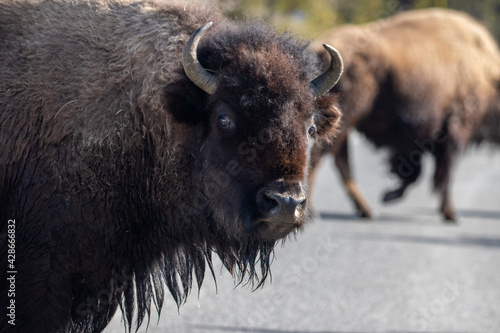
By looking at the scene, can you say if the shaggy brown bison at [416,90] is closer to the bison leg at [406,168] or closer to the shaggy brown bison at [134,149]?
the bison leg at [406,168]

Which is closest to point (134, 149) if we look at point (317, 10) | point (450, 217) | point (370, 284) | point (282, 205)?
point (282, 205)

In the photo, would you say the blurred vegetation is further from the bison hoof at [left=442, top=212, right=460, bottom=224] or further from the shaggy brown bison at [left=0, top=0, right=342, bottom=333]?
the shaggy brown bison at [left=0, top=0, right=342, bottom=333]

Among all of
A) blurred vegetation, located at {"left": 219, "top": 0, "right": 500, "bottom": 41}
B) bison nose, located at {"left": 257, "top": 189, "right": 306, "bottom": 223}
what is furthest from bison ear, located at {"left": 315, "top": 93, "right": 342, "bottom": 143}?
blurred vegetation, located at {"left": 219, "top": 0, "right": 500, "bottom": 41}

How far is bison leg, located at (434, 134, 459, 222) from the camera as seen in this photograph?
378 inches

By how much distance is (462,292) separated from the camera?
6207 millimetres

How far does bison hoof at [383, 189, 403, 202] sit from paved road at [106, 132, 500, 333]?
0.28 m

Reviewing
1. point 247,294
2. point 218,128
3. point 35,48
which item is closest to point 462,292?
→ point 247,294

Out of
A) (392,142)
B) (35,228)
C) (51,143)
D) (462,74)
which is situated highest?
(51,143)

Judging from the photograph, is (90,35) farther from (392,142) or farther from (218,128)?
(392,142)

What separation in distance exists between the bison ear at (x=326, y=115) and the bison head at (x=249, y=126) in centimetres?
16

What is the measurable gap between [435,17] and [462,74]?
99cm

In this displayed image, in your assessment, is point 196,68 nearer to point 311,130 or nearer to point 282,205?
point 311,130

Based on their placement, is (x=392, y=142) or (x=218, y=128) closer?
Result: (x=218, y=128)

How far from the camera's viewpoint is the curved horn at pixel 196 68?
150 inches
